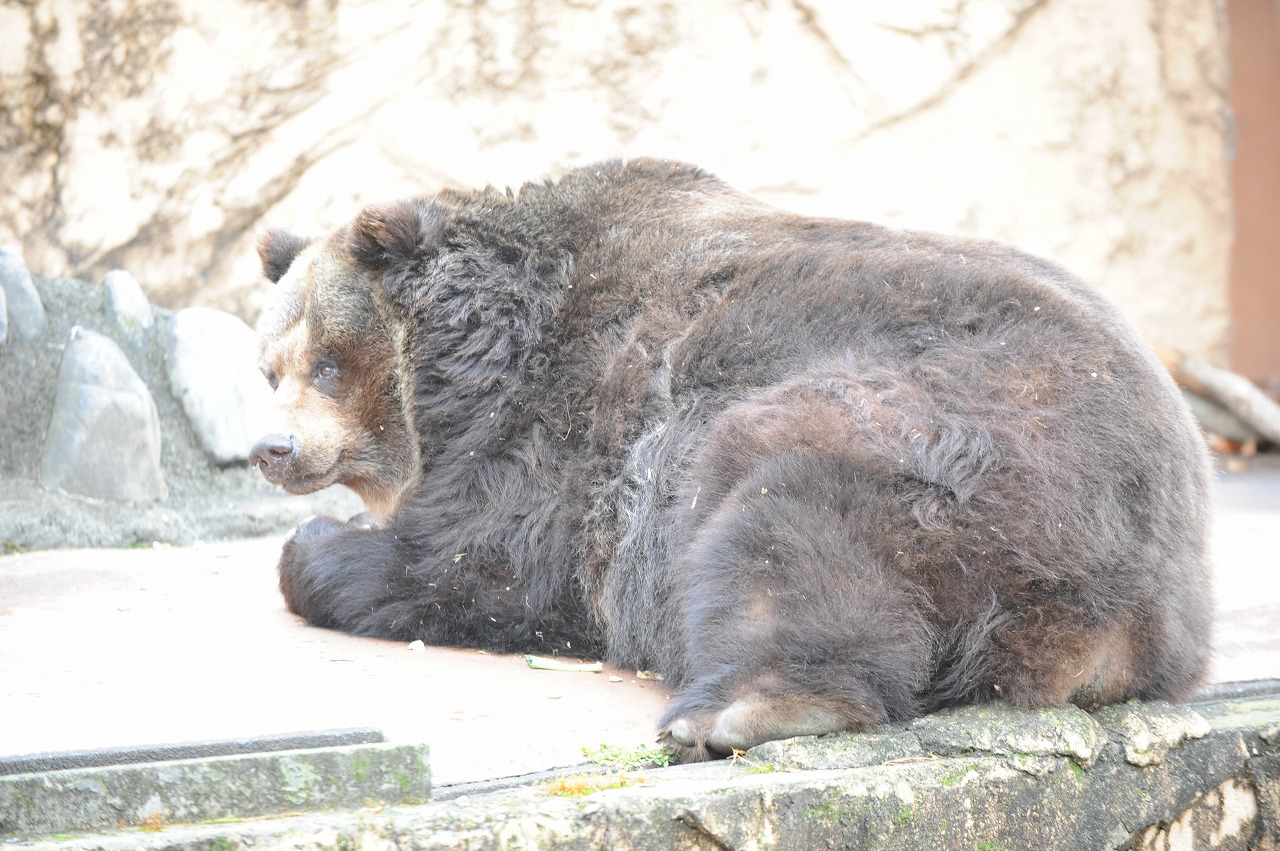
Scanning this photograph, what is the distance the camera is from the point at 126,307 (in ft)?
24.4

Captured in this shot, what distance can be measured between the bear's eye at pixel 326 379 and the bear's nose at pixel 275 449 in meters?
0.21

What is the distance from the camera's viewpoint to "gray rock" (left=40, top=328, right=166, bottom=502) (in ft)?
21.5

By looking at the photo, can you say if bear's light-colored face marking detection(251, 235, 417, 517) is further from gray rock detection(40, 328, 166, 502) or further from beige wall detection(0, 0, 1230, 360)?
beige wall detection(0, 0, 1230, 360)

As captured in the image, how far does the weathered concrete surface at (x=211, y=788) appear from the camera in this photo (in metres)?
2.27

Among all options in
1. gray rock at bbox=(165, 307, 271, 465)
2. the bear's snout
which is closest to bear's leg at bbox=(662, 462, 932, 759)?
the bear's snout

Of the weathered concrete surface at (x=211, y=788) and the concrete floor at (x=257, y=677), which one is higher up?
the weathered concrete surface at (x=211, y=788)

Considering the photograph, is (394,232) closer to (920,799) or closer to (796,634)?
(796,634)

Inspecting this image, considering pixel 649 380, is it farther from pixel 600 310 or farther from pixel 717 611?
pixel 717 611

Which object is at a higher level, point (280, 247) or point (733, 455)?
point (733, 455)

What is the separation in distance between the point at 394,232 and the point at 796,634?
2.24m

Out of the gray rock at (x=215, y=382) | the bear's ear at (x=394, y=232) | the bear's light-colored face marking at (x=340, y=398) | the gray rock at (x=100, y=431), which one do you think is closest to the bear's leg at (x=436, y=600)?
the bear's light-colored face marking at (x=340, y=398)

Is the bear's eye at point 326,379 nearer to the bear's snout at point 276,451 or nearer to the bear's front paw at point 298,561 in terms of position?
the bear's snout at point 276,451

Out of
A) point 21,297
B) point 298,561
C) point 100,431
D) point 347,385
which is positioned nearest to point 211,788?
point 298,561

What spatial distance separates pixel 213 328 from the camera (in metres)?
7.64
